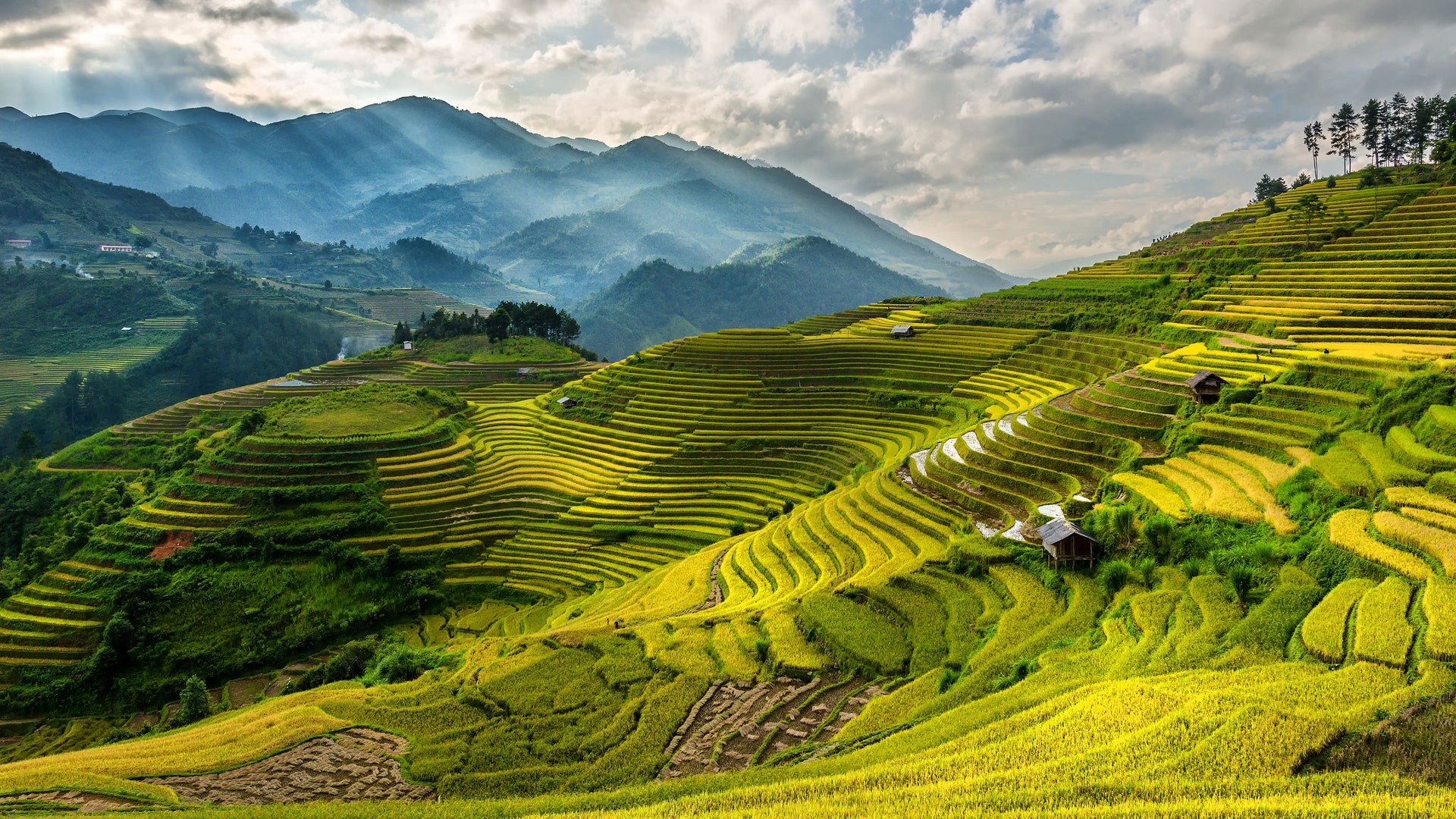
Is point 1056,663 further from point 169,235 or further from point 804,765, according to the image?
point 169,235

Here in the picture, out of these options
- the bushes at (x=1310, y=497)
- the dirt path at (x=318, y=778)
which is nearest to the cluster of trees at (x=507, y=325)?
the dirt path at (x=318, y=778)

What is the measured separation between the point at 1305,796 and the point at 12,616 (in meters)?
43.3

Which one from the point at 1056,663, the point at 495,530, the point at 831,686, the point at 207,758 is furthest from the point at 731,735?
the point at 495,530

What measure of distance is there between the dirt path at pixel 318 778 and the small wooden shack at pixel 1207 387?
92.0 ft

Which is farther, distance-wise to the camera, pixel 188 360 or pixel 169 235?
pixel 169 235

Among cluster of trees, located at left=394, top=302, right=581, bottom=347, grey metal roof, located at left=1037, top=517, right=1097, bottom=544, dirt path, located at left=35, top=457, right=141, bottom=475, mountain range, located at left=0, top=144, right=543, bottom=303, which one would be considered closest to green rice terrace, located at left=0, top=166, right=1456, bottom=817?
grey metal roof, located at left=1037, top=517, right=1097, bottom=544

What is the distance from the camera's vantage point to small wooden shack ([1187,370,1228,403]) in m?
26.8

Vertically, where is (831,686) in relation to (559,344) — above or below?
below

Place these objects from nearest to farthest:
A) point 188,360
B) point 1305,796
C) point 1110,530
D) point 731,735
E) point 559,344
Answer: point 1305,796
point 731,735
point 1110,530
point 559,344
point 188,360

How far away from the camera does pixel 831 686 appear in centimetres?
1627

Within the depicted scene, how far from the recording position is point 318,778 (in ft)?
50.3

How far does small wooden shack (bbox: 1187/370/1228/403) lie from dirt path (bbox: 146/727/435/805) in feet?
92.0

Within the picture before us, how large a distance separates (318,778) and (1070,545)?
19.1m

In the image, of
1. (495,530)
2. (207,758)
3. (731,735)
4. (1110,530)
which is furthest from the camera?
(495,530)
